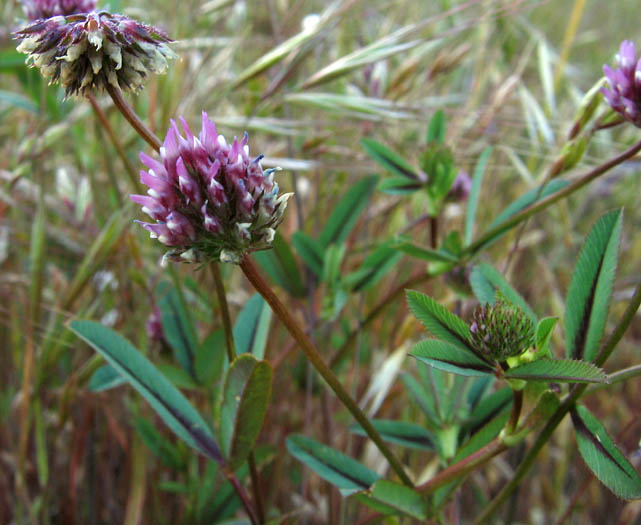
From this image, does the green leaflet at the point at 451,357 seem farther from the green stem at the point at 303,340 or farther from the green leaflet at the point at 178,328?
the green leaflet at the point at 178,328

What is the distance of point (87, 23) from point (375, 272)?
62cm

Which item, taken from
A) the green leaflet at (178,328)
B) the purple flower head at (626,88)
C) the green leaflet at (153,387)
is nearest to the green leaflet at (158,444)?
the green leaflet at (178,328)

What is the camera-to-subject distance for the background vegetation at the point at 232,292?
0.99 m

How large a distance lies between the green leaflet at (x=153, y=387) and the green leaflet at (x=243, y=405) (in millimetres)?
34

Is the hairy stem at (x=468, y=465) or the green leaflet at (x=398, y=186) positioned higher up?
the green leaflet at (x=398, y=186)

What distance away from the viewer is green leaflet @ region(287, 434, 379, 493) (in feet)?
2.51

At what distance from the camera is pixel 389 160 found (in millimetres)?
1021

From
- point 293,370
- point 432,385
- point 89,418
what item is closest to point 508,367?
point 432,385

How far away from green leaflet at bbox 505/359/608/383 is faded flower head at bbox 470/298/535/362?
2 centimetres

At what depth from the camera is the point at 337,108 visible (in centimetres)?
101

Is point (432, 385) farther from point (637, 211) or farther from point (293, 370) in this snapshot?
point (637, 211)

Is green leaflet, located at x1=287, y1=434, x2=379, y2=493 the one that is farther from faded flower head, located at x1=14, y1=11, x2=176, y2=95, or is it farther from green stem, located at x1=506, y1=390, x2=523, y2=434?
faded flower head, located at x1=14, y1=11, x2=176, y2=95

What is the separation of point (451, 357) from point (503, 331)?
7 cm

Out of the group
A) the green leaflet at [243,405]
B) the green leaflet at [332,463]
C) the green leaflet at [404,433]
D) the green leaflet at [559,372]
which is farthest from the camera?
the green leaflet at [404,433]
